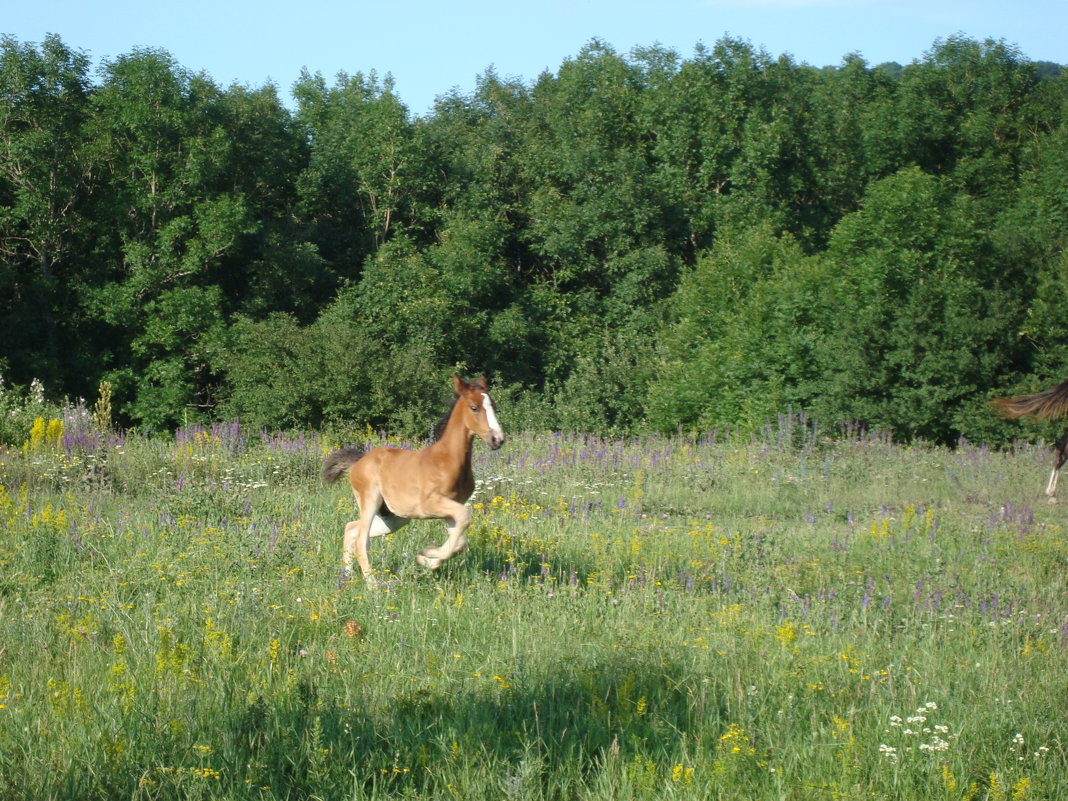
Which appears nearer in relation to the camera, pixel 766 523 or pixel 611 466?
pixel 766 523

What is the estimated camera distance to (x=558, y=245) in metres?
40.7

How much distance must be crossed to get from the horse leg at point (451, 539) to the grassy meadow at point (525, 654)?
0.23 m

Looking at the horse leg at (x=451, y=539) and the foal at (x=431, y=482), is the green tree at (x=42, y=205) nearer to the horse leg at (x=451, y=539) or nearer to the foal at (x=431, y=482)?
the foal at (x=431, y=482)

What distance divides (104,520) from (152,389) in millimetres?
24358

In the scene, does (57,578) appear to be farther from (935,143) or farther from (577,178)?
(935,143)

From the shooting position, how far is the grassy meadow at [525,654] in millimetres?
5207

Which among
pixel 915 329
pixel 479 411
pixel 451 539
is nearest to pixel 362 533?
pixel 451 539

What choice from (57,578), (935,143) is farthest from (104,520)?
(935,143)

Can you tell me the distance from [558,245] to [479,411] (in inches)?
1261

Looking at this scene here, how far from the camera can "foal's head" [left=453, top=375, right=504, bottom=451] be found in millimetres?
8945

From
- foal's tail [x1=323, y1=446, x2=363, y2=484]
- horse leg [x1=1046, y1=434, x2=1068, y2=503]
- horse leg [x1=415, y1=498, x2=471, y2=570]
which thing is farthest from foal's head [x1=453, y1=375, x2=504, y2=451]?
horse leg [x1=1046, y1=434, x2=1068, y2=503]

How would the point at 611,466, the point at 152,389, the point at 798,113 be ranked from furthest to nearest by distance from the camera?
the point at 798,113, the point at 152,389, the point at 611,466

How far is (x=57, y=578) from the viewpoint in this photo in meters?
8.74

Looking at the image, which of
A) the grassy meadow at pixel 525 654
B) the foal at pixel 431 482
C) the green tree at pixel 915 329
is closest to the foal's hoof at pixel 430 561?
the foal at pixel 431 482
